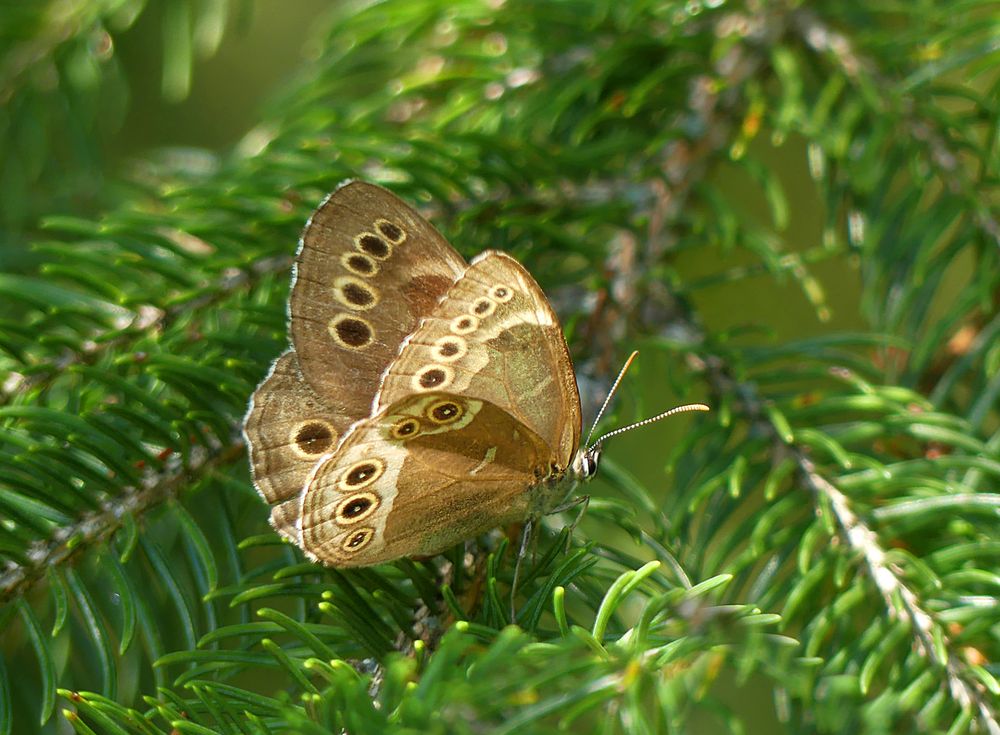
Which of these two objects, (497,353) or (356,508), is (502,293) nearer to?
(497,353)

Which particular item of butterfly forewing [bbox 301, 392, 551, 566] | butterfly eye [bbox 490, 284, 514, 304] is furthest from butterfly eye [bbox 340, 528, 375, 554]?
butterfly eye [bbox 490, 284, 514, 304]

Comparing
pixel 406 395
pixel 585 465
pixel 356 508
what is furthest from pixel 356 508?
pixel 585 465

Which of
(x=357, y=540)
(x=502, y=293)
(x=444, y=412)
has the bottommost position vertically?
(x=357, y=540)

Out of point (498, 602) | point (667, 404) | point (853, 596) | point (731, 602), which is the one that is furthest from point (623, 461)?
point (498, 602)

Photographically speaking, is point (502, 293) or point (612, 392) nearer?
point (502, 293)

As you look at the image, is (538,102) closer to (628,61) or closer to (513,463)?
(628,61)
